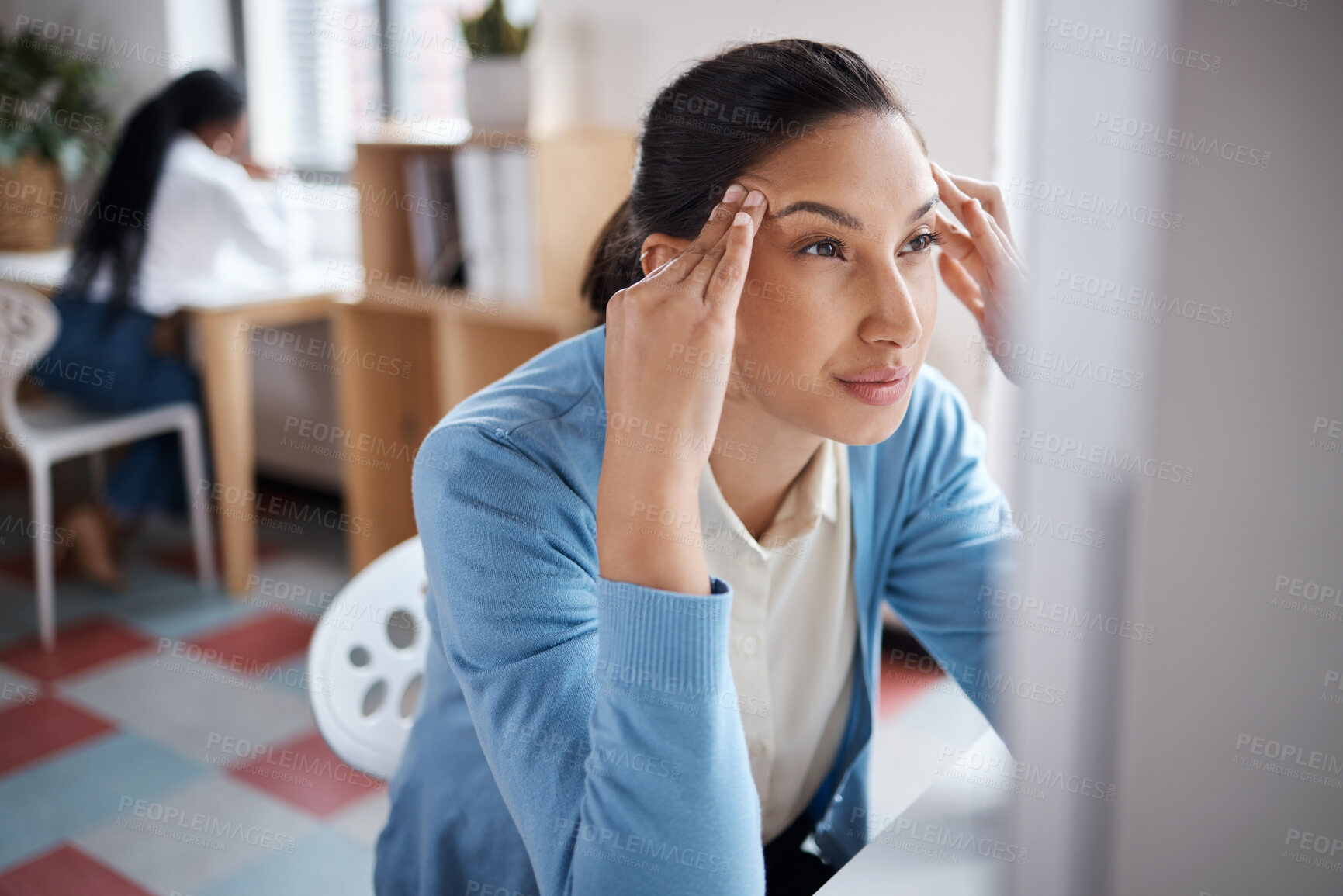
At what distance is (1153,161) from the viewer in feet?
1.07

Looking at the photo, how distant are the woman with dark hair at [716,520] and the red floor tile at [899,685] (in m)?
1.24

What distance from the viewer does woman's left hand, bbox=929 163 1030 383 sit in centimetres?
100

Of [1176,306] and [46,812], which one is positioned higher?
[1176,306]

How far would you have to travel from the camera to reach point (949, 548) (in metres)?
1.02

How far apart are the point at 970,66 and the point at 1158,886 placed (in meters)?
1.83

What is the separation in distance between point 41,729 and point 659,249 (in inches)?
79.3

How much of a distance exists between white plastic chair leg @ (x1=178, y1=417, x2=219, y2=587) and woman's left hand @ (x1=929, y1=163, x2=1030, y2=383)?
2.50 metres

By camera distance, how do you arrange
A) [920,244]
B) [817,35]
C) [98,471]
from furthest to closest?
[98,471] < [817,35] < [920,244]

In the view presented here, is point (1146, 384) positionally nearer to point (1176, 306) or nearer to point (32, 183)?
point (1176, 306)

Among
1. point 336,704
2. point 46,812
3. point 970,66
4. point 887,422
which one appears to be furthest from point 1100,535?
point 46,812
